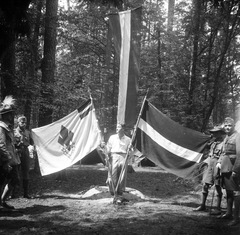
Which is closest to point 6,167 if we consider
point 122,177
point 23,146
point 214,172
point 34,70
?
point 23,146

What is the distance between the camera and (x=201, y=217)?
633 centimetres

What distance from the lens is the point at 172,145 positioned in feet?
23.9

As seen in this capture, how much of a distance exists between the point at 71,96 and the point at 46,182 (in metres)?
3.04

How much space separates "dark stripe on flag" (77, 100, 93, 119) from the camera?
311 inches

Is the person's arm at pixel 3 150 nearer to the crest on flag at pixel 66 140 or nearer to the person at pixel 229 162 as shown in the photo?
the crest on flag at pixel 66 140

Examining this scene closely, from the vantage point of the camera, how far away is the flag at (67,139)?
25.1ft

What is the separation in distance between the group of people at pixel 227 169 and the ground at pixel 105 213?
1.11ft

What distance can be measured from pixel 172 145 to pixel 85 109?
246cm

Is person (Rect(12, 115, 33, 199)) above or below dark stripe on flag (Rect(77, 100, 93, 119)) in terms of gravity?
below

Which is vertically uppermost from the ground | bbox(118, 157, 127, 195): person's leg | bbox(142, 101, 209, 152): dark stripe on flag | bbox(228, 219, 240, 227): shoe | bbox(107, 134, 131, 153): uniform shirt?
bbox(142, 101, 209, 152): dark stripe on flag

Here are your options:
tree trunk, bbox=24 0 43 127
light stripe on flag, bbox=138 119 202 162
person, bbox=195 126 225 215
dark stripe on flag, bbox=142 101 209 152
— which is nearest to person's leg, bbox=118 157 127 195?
light stripe on flag, bbox=138 119 202 162

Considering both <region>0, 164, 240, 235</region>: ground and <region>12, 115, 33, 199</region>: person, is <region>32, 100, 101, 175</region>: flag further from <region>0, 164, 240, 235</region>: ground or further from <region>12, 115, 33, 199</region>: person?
<region>0, 164, 240, 235</region>: ground

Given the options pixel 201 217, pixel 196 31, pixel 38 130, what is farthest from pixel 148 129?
pixel 196 31

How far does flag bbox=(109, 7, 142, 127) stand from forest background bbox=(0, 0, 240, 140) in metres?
0.74
